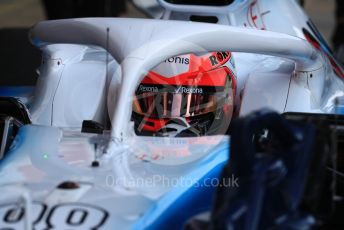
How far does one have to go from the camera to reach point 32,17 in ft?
29.5

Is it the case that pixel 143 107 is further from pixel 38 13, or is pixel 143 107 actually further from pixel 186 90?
pixel 38 13

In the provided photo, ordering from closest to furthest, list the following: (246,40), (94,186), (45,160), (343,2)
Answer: (94,186), (45,160), (246,40), (343,2)

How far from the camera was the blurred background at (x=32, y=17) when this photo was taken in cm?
714

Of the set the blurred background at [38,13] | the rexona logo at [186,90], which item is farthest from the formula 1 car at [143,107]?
the blurred background at [38,13]

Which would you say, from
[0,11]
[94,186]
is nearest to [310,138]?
[94,186]

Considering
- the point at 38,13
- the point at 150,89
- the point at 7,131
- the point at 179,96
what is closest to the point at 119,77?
the point at 150,89

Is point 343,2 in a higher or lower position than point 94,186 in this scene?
higher

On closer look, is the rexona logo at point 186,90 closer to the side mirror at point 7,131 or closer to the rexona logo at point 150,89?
the rexona logo at point 150,89

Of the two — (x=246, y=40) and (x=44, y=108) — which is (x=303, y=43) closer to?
(x=246, y=40)

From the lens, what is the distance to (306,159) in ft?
7.55

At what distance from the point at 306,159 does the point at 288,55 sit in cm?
120

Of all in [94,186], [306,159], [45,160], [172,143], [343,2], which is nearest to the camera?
[306,159]

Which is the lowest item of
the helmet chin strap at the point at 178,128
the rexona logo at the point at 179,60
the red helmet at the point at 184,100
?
the helmet chin strap at the point at 178,128

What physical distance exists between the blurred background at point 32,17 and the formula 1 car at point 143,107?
10.0ft
